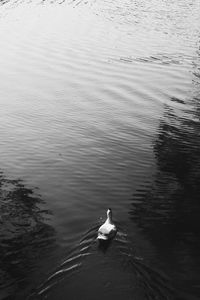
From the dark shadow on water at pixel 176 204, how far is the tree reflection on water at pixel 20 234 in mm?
5435

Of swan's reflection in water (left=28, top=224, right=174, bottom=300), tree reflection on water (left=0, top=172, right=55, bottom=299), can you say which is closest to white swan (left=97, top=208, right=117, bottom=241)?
swan's reflection in water (left=28, top=224, right=174, bottom=300)

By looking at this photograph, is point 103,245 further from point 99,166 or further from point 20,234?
point 99,166

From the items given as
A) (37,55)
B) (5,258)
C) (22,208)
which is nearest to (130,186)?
(22,208)

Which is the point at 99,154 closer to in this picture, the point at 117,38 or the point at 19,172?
the point at 19,172

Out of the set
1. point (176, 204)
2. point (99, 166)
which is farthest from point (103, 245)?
point (99, 166)

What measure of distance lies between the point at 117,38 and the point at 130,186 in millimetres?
44220

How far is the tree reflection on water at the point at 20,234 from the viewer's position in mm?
18766

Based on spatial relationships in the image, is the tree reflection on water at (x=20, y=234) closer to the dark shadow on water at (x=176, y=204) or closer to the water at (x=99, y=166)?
the water at (x=99, y=166)

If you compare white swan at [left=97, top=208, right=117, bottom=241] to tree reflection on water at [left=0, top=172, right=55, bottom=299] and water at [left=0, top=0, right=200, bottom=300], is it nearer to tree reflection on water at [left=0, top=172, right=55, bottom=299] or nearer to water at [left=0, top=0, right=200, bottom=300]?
water at [left=0, top=0, right=200, bottom=300]

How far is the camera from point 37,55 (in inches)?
2285

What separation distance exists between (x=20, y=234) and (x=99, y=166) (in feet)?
30.8

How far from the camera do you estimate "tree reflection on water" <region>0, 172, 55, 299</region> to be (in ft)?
61.6

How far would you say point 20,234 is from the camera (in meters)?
21.6

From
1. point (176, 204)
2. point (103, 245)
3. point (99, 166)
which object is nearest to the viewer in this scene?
point (103, 245)
